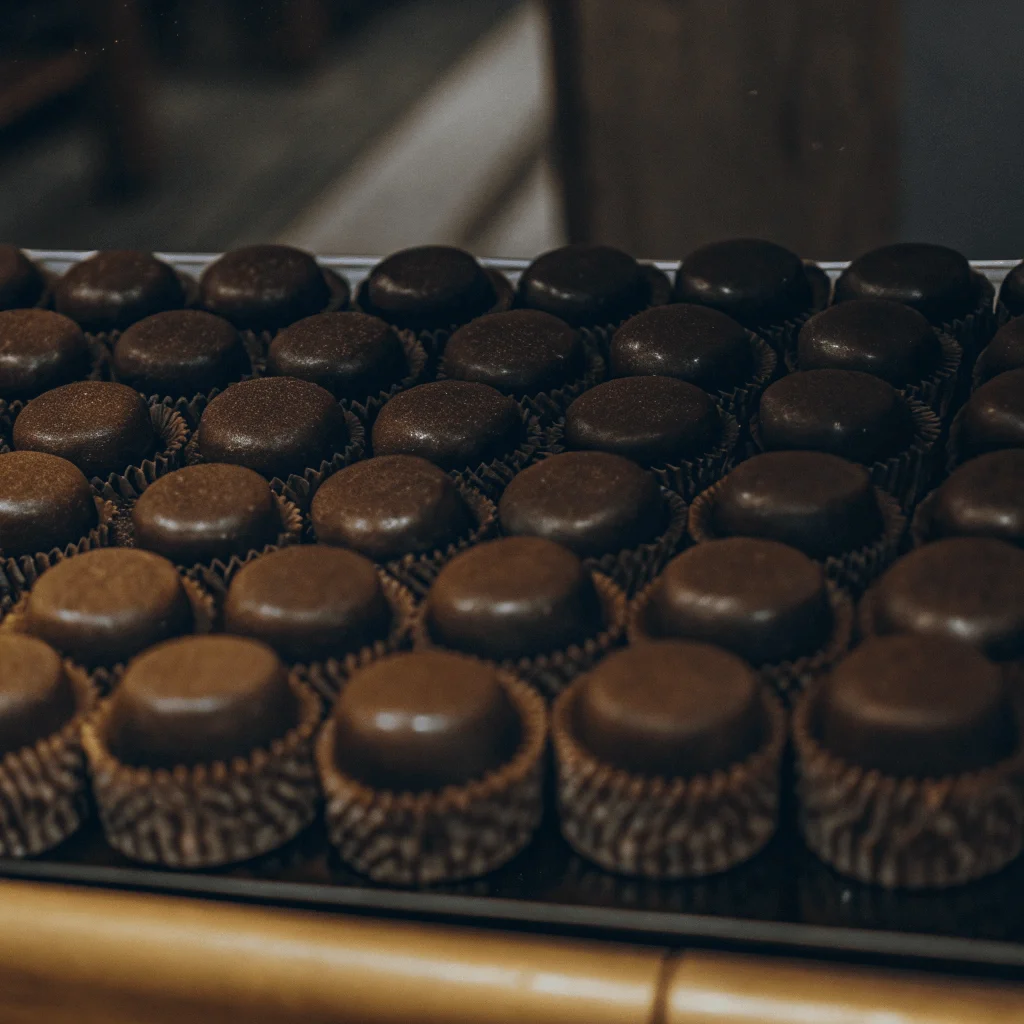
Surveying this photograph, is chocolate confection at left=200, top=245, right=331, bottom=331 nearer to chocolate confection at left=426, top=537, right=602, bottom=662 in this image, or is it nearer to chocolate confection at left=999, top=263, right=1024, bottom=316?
chocolate confection at left=426, top=537, right=602, bottom=662

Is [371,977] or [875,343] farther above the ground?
[875,343]

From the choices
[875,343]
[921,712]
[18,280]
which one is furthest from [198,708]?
[18,280]

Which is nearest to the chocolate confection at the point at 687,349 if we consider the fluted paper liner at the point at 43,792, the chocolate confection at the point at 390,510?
the chocolate confection at the point at 390,510

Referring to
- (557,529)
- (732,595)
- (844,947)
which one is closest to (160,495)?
(557,529)

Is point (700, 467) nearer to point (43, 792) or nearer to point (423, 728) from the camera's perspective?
point (423, 728)

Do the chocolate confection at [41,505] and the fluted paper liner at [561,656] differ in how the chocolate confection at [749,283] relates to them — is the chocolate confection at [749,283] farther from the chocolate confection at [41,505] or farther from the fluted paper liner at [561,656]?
the chocolate confection at [41,505]
